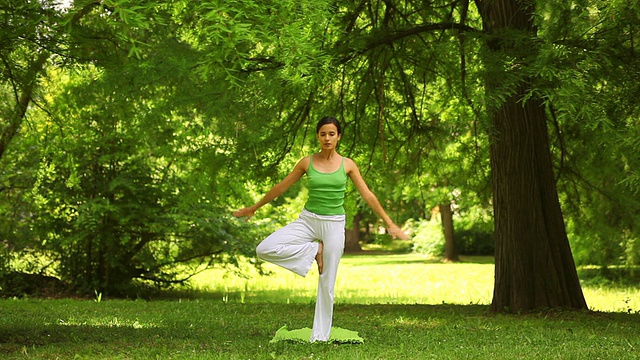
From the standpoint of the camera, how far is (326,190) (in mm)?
7180

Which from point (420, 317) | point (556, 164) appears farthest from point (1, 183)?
point (556, 164)

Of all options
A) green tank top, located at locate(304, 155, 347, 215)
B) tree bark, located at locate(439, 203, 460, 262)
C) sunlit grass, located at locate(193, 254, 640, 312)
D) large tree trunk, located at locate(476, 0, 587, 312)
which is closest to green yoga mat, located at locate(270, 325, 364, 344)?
green tank top, located at locate(304, 155, 347, 215)

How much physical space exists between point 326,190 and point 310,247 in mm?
521

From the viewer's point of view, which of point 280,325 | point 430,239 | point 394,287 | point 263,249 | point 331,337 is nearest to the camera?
point 263,249

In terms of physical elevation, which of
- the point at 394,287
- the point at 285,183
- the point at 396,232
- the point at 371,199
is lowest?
the point at 394,287

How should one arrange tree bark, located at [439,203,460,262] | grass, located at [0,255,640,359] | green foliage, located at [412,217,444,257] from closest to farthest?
grass, located at [0,255,640,359] → tree bark, located at [439,203,460,262] → green foliage, located at [412,217,444,257]

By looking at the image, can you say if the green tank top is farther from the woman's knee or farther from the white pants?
the woman's knee

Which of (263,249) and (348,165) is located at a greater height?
(348,165)

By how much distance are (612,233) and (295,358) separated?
11.8 metres

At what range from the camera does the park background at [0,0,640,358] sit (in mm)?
7391

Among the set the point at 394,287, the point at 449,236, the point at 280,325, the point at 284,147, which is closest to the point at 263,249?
the point at 280,325

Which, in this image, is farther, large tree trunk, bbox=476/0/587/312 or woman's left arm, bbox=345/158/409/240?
large tree trunk, bbox=476/0/587/312

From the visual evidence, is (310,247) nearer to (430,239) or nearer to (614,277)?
(614,277)

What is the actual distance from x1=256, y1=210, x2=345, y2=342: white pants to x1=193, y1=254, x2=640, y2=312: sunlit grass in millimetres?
6889
